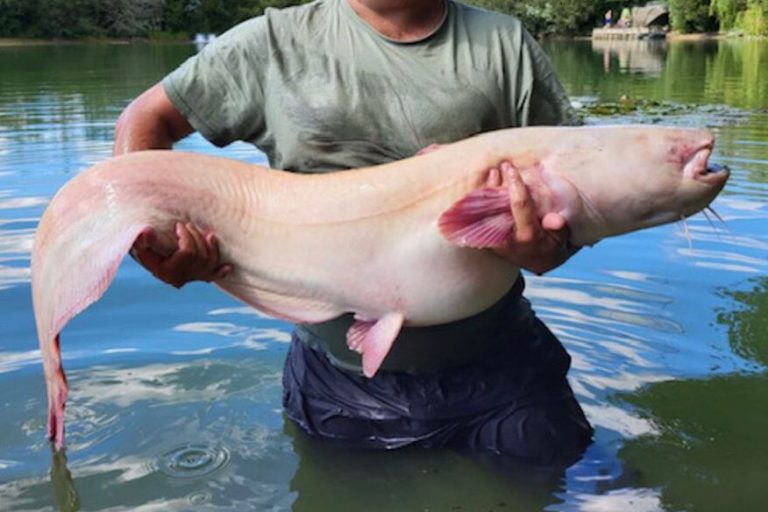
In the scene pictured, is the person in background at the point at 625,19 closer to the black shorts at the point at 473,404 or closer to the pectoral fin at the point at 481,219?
the black shorts at the point at 473,404

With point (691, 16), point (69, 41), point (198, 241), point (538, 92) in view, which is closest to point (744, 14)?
point (691, 16)

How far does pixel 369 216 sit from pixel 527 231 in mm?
393

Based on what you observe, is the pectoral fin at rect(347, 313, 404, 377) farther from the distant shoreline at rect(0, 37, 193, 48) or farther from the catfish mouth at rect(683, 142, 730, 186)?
the distant shoreline at rect(0, 37, 193, 48)

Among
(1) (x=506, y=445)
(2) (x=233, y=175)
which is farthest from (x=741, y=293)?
(2) (x=233, y=175)

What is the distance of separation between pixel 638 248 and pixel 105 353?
3225 millimetres

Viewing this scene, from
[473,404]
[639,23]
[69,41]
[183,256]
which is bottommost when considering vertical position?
[69,41]

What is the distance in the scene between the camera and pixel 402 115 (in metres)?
2.65

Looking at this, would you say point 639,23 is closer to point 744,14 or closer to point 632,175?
point 744,14

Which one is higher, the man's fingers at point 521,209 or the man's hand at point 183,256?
the man's fingers at point 521,209

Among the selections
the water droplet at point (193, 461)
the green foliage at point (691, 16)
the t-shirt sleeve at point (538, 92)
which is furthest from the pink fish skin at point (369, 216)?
the green foliage at point (691, 16)

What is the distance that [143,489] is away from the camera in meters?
3.01

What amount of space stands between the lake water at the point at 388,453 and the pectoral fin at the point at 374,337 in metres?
0.67

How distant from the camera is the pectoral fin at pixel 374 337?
7.63ft

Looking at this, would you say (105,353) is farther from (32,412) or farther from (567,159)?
(567,159)
